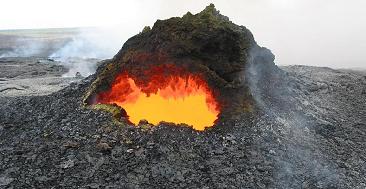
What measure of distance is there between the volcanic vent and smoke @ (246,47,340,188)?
63cm

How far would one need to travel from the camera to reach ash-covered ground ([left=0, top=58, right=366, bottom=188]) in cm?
920

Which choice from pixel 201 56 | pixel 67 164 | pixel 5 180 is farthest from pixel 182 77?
pixel 5 180

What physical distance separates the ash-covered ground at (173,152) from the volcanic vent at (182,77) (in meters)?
0.63

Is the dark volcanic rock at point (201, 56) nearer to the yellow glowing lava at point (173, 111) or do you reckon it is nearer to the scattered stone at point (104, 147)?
the yellow glowing lava at point (173, 111)

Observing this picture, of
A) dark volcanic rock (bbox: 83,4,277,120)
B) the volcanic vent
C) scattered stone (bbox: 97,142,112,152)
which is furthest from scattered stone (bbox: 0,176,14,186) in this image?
dark volcanic rock (bbox: 83,4,277,120)

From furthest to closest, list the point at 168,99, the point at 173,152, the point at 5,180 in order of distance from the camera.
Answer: the point at 168,99, the point at 173,152, the point at 5,180

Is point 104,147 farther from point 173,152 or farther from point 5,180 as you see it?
point 5,180

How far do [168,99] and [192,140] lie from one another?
5.07ft

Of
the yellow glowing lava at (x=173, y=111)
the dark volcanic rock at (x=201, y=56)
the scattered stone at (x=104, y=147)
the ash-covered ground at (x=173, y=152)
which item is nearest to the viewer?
the ash-covered ground at (x=173, y=152)

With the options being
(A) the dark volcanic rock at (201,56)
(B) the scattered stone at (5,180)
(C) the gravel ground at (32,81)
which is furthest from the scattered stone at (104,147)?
(C) the gravel ground at (32,81)

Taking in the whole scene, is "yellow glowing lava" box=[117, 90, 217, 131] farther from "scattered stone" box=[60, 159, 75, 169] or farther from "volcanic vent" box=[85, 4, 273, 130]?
"scattered stone" box=[60, 159, 75, 169]

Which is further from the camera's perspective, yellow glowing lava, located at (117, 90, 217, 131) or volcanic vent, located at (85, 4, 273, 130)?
volcanic vent, located at (85, 4, 273, 130)

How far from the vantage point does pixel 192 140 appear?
32.5ft

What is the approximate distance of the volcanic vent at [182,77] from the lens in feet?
35.9
